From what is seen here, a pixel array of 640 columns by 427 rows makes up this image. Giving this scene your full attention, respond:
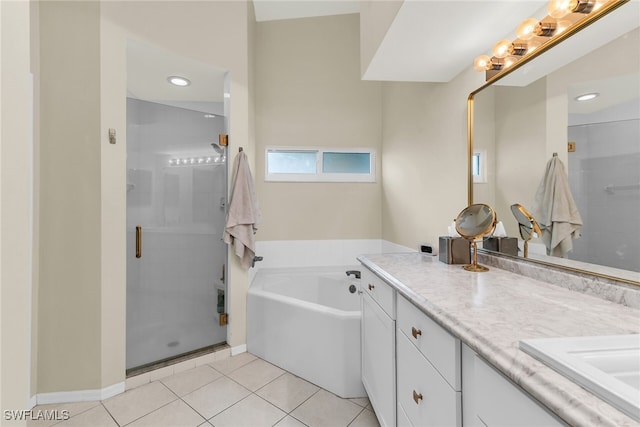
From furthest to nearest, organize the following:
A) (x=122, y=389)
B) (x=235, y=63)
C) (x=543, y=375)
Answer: (x=235, y=63) → (x=122, y=389) → (x=543, y=375)

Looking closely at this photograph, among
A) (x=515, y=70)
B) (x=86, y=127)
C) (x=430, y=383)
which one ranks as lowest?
(x=430, y=383)

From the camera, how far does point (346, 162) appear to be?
3.23m

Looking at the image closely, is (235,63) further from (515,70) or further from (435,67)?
(515,70)

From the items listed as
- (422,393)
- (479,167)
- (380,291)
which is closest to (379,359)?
(380,291)

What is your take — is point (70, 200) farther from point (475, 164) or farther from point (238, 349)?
point (475, 164)

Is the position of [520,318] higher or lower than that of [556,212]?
lower

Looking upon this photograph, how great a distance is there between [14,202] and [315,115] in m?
2.83

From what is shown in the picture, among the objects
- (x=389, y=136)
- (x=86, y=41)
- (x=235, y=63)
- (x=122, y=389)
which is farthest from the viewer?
(x=389, y=136)

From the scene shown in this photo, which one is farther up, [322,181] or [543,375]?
[322,181]

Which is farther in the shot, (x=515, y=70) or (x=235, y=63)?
(x=235, y=63)

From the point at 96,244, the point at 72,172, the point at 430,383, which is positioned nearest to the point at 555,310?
the point at 430,383

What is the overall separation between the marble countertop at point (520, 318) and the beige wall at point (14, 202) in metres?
0.92

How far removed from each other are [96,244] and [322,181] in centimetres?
206

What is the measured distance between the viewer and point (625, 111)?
87 cm
